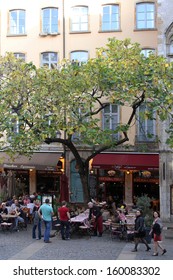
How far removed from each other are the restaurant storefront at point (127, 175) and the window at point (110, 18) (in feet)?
25.2

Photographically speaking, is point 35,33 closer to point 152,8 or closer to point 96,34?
point 96,34

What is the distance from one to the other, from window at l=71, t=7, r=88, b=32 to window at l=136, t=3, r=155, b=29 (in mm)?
3171

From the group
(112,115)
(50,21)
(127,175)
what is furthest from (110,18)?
(127,175)

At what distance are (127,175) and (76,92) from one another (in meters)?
8.95

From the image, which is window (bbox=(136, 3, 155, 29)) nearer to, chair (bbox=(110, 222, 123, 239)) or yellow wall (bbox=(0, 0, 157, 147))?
yellow wall (bbox=(0, 0, 157, 147))

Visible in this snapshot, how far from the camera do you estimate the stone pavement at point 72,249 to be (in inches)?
564

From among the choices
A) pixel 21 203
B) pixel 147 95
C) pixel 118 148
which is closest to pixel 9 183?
pixel 21 203

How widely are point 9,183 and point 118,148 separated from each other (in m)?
6.87

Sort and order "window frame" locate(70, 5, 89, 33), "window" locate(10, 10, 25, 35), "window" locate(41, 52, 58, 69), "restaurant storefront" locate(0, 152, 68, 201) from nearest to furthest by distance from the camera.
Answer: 1. "restaurant storefront" locate(0, 152, 68, 201)
2. "window frame" locate(70, 5, 89, 33)
3. "window" locate(41, 52, 58, 69)
4. "window" locate(10, 10, 25, 35)

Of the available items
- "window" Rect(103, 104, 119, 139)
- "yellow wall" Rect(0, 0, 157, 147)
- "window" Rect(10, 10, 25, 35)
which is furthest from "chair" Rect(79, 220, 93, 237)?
"window" Rect(10, 10, 25, 35)

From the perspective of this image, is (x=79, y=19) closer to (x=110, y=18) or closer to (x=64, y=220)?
(x=110, y=18)

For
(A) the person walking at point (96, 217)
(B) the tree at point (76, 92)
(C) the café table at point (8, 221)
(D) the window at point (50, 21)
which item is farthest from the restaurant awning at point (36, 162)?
(D) the window at point (50, 21)

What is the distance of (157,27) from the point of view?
24719 mm

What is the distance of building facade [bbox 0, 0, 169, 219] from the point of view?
25.5 m
